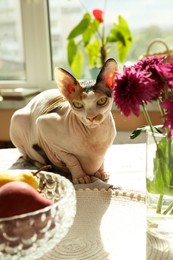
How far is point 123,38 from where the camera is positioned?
196 cm

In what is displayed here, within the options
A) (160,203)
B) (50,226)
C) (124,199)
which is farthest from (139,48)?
(50,226)

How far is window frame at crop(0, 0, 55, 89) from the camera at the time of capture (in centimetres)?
220

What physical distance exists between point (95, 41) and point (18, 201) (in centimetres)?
157

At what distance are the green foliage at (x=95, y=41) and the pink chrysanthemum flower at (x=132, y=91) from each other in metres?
1.44

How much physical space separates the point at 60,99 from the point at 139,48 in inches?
48.8

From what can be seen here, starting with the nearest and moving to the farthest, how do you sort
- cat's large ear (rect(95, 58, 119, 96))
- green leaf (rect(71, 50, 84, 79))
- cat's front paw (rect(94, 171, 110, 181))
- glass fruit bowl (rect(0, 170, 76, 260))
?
glass fruit bowl (rect(0, 170, 76, 260)) < cat's large ear (rect(95, 58, 119, 96)) < cat's front paw (rect(94, 171, 110, 181)) < green leaf (rect(71, 50, 84, 79))

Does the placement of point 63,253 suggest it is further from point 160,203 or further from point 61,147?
point 61,147

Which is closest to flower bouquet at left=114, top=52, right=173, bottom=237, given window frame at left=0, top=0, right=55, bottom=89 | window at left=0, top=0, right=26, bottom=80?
window frame at left=0, top=0, right=55, bottom=89

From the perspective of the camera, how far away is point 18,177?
0.66m

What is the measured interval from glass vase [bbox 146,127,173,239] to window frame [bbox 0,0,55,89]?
5.45 feet

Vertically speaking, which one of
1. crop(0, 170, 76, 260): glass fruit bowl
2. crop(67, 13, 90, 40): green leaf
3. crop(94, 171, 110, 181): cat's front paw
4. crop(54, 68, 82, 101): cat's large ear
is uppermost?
crop(67, 13, 90, 40): green leaf

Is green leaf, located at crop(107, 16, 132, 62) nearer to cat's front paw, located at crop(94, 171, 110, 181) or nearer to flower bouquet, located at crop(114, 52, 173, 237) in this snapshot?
cat's front paw, located at crop(94, 171, 110, 181)

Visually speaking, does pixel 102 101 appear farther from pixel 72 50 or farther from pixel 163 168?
pixel 72 50

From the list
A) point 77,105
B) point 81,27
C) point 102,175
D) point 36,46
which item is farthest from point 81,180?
point 36,46
